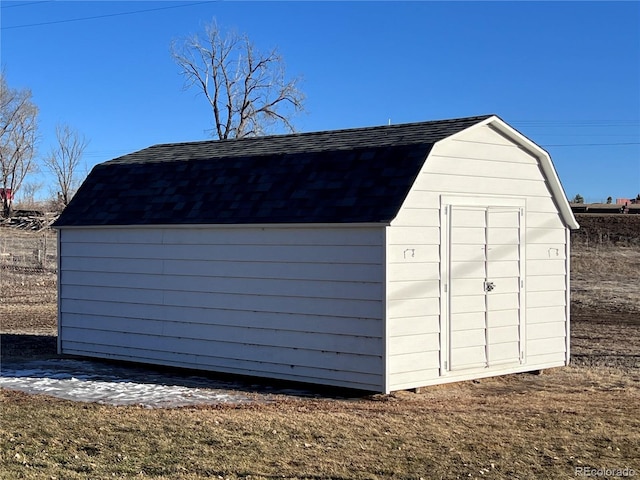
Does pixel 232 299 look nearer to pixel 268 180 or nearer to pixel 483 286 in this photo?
pixel 268 180

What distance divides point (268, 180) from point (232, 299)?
66.7 inches

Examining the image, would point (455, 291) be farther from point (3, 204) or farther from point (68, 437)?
point (3, 204)

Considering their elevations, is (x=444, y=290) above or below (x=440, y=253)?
below

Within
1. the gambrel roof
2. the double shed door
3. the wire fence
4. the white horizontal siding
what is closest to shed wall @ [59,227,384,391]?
the white horizontal siding

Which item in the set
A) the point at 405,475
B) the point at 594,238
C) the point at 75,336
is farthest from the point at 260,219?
the point at 594,238

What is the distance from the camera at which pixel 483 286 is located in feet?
36.4

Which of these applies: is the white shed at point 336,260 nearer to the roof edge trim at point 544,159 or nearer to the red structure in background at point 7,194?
the roof edge trim at point 544,159

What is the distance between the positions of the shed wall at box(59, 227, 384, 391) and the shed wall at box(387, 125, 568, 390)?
329 millimetres

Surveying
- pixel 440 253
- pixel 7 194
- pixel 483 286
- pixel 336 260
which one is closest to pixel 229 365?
pixel 336 260

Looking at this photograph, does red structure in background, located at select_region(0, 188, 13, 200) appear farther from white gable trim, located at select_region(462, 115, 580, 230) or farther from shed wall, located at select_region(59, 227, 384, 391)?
white gable trim, located at select_region(462, 115, 580, 230)

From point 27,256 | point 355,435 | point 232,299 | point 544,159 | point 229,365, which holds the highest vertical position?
point 544,159

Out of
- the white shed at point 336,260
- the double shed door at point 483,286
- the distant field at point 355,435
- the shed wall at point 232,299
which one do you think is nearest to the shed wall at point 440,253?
the white shed at point 336,260

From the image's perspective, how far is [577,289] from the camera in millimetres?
24000

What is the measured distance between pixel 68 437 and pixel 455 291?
5217mm
